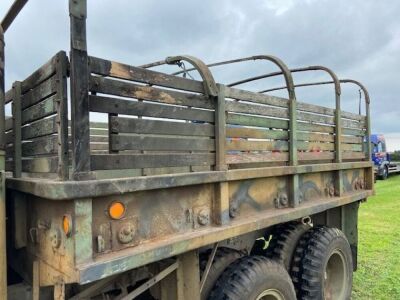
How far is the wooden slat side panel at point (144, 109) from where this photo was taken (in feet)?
6.43

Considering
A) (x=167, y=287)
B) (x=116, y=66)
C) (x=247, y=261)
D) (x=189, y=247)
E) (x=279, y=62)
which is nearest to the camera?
(x=116, y=66)

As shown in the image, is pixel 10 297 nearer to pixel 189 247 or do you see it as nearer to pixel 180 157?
pixel 189 247

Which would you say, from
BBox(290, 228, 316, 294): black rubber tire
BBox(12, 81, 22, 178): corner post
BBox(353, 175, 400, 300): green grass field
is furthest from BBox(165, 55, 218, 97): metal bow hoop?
BBox(353, 175, 400, 300): green grass field

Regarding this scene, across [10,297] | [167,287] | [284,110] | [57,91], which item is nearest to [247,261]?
[167,287]

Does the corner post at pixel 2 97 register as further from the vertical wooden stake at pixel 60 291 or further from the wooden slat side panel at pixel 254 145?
the wooden slat side panel at pixel 254 145

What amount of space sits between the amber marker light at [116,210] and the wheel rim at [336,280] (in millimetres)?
2705

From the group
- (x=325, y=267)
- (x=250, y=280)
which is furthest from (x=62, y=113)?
(x=325, y=267)

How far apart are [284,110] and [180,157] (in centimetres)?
121

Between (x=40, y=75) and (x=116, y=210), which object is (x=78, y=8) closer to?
(x=40, y=75)

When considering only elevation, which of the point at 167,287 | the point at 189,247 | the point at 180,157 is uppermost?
the point at 180,157

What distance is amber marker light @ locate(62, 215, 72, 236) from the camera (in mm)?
1834

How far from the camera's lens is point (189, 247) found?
2.25m

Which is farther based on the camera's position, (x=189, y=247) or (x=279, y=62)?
(x=279, y=62)

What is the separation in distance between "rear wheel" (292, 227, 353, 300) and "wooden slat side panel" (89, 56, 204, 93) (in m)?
1.88
